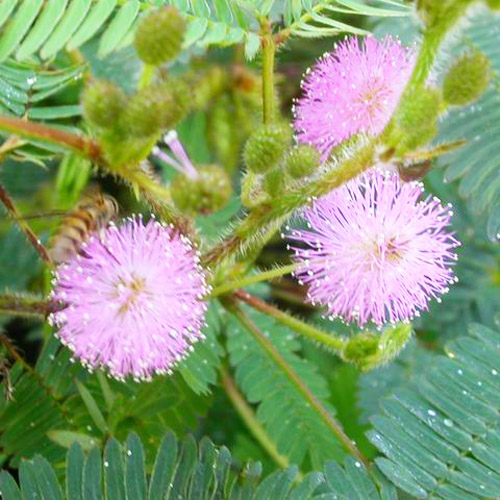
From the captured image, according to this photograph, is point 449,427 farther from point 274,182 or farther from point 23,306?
point 23,306

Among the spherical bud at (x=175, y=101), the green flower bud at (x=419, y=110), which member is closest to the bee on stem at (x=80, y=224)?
the spherical bud at (x=175, y=101)

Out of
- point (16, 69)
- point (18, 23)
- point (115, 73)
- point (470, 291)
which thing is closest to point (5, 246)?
point (115, 73)

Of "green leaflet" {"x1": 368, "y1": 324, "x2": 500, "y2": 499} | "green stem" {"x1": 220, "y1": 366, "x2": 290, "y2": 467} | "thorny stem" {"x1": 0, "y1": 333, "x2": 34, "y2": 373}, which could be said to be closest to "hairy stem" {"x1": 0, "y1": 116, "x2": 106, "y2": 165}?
"thorny stem" {"x1": 0, "y1": 333, "x2": 34, "y2": 373}

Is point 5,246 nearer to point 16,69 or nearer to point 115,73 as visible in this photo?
point 115,73

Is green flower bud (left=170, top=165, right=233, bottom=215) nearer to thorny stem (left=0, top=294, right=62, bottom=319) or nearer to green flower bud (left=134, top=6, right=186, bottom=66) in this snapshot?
green flower bud (left=134, top=6, right=186, bottom=66)

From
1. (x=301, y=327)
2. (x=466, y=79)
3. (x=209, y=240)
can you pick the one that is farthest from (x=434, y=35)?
(x=209, y=240)

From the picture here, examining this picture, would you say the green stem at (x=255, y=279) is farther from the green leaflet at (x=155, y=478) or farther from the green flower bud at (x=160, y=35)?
the green flower bud at (x=160, y=35)
